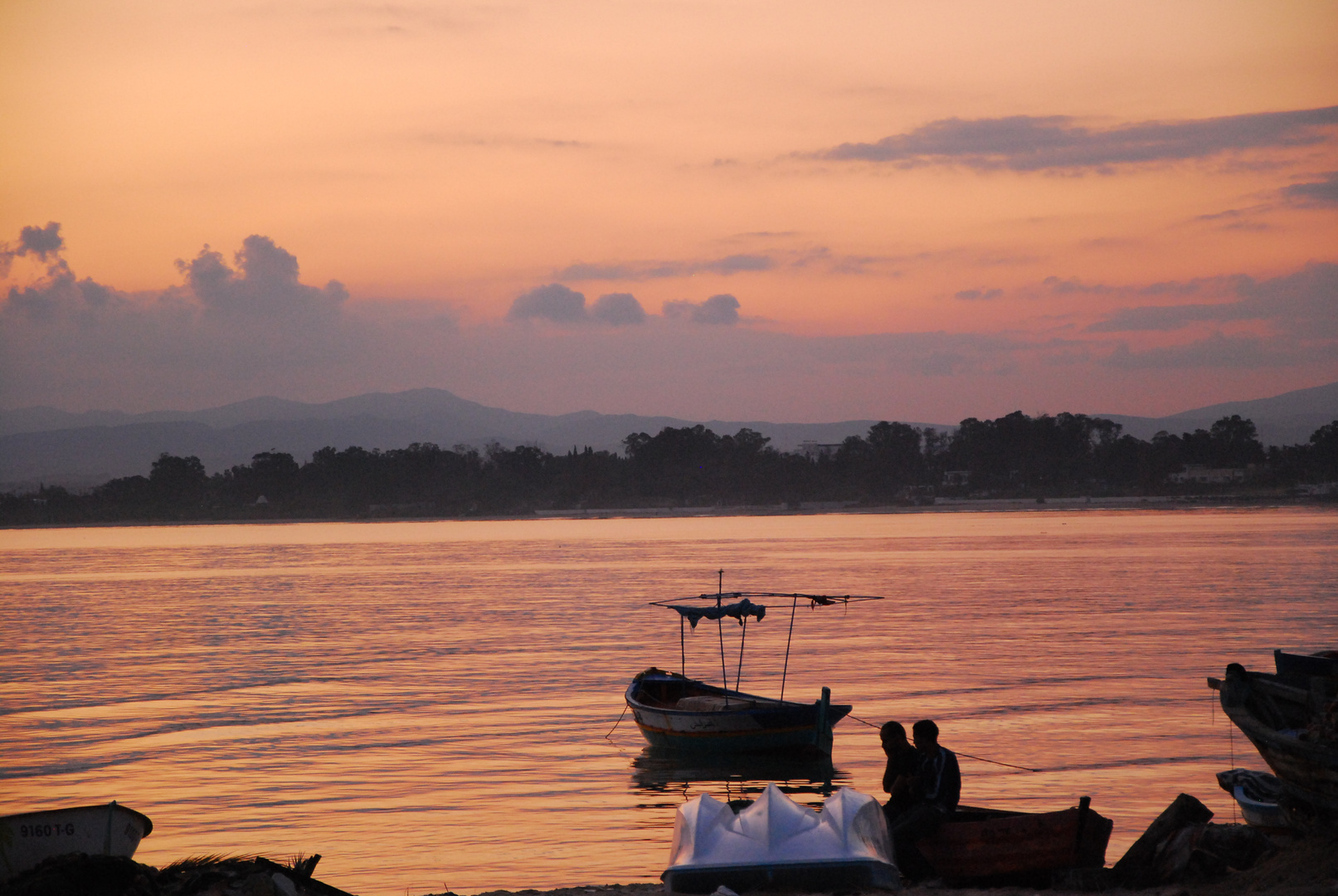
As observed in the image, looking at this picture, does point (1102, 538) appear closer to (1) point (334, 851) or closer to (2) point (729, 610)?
(2) point (729, 610)

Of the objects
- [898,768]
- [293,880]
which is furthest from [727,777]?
[293,880]

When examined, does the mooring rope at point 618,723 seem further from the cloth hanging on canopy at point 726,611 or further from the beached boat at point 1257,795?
the beached boat at point 1257,795

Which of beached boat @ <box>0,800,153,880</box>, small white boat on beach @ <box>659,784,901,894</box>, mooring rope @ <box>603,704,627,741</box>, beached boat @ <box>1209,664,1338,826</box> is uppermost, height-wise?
beached boat @ <box>1209,664,1338,826</box>

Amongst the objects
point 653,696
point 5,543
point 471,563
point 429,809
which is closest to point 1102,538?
point 471,563

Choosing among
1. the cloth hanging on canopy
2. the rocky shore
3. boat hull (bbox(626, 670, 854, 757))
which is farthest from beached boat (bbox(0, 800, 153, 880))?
the cloth hanging on canopy

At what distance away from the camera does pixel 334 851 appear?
18.5 m

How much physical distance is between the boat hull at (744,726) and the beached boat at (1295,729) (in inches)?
354

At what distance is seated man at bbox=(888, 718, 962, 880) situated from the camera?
14.6 metres

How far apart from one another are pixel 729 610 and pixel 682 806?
11908 mm

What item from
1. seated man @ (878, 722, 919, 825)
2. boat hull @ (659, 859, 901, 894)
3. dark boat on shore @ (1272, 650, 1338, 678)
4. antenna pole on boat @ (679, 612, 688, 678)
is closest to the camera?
boat hull @ (659, 859, 901, 894)

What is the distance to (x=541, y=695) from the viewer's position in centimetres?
3409

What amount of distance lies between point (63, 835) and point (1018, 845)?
34.4 ft

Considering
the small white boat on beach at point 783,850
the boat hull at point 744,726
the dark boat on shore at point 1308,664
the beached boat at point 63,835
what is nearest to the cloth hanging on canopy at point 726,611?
the boat hull at point 744,726

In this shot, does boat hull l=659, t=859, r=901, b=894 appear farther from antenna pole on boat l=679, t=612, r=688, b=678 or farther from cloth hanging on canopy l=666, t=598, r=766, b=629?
antenna pole on boat l=679, t=612, r=688, b=678
